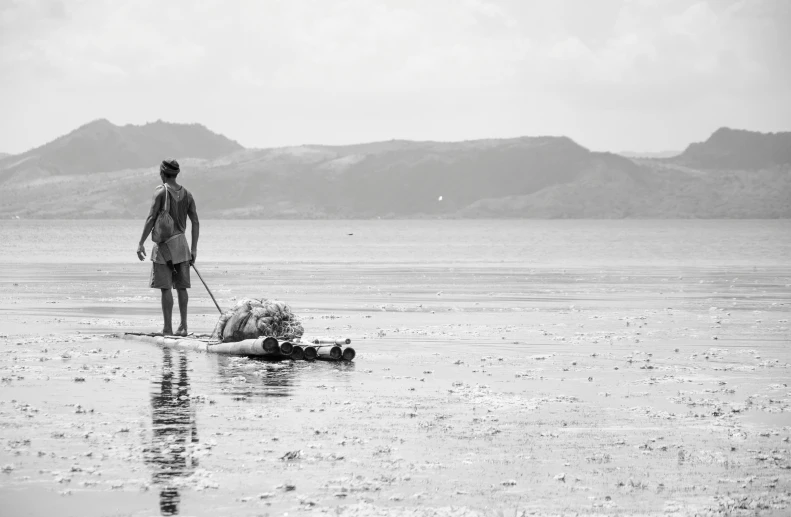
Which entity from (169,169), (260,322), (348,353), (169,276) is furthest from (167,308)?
(348,353)

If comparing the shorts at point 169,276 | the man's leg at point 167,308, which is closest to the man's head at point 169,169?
the shorts at point 169,276

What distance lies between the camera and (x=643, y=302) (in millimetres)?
29266

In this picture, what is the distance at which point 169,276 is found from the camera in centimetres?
1845

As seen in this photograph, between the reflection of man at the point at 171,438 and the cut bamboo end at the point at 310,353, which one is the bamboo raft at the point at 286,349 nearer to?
the cut bamboo end at the point at 310,353

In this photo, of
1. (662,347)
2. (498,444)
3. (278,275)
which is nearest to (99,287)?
(278,275)

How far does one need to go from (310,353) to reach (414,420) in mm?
5113

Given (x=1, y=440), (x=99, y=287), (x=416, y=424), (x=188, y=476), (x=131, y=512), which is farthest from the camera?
(x=99, y=287)

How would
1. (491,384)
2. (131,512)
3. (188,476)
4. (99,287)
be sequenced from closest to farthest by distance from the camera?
(131,512) < (188,476) < (491,384) < (99,287)

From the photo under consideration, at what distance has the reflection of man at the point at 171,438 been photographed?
28.6 ft

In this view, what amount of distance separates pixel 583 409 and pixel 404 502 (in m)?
4.42

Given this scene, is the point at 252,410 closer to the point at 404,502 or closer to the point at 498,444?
the point at 498,444

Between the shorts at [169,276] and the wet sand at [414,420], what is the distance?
118cm

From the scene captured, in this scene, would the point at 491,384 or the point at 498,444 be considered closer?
the point at 498,444

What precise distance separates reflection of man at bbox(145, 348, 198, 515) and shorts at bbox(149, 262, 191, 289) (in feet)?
13.2
